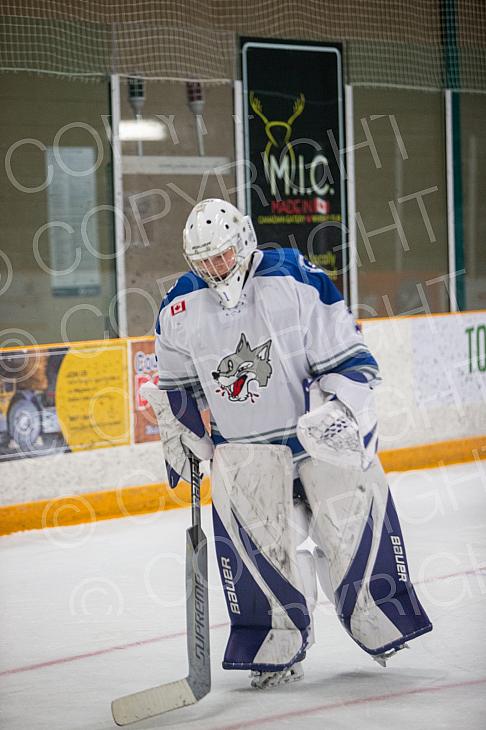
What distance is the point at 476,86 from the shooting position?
24.5 ft

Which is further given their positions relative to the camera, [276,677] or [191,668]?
[276,677]

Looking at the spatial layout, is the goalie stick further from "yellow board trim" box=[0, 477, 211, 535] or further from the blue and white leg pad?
"yellow board trim" box=[0, 477, 211, 535]

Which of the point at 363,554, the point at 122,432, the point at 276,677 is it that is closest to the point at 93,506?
the point at 122,432

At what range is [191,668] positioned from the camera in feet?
9.66

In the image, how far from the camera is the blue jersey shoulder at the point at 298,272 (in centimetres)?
296

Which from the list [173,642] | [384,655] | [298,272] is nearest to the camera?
[298,272]

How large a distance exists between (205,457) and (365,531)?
0.41 m

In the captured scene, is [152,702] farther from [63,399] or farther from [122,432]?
[122,432]

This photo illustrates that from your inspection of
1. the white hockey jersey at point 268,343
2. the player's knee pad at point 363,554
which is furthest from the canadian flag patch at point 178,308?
the player's knee pad at point 363,554

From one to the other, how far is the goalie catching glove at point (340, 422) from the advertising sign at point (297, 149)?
3897mm

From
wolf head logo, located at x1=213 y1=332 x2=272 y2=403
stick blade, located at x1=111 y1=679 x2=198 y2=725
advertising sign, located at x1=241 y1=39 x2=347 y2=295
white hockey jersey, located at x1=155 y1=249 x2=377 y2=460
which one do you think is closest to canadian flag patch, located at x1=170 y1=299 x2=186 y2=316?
white hockey jersey, located at x1=155 y1=249 x2=377 y2=460

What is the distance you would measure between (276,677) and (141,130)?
3.89m

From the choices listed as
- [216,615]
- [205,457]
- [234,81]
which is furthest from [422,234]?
[205,457]

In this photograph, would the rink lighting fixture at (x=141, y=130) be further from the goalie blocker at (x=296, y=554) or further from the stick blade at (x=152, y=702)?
the stick blade at (x=152, y=702)
